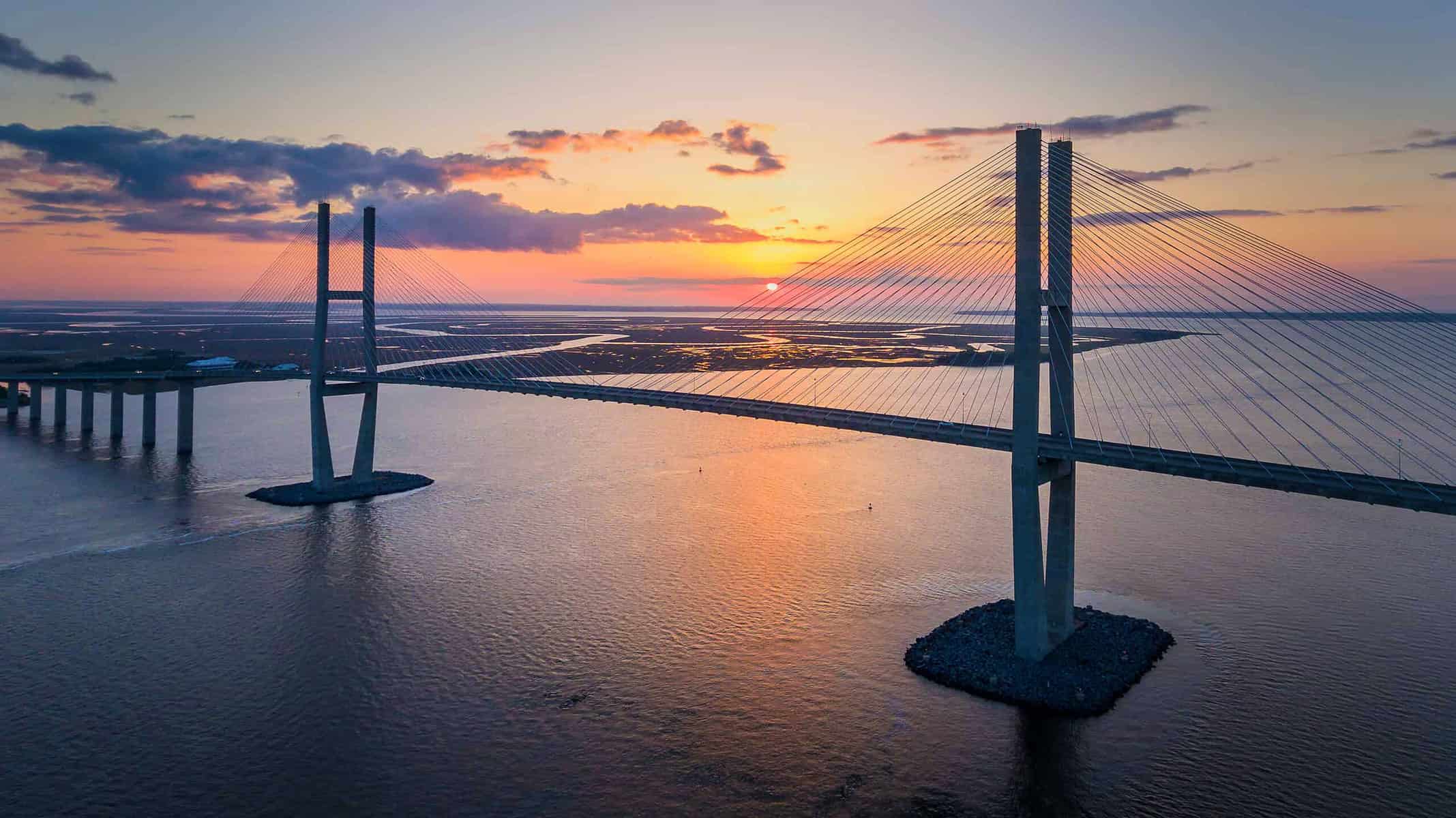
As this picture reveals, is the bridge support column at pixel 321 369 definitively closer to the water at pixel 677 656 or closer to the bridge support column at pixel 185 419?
the water at pixel 677 656

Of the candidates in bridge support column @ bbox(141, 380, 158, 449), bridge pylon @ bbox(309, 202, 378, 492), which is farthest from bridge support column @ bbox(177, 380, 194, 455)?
bridge pylon @ bbox(309, 202, 378, 492)

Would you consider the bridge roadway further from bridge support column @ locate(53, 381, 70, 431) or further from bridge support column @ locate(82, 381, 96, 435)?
bridge support column @ locate(53, 381, 70, 431)

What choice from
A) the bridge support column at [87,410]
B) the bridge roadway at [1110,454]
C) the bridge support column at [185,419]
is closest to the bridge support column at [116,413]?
the bridge support column at [87,410]

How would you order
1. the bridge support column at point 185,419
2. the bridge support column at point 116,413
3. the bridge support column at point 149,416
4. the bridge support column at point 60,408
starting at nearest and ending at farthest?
the bridge support column at point 185,419
the bridge support column at point 149,416
the bridge support column at point 116,413
the bridge support column at point 60,408

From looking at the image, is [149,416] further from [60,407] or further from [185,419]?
[60,407]

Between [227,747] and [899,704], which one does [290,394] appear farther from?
[899,704]

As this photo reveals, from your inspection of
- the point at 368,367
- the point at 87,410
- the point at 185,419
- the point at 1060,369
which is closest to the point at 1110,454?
the point at 1060,369
